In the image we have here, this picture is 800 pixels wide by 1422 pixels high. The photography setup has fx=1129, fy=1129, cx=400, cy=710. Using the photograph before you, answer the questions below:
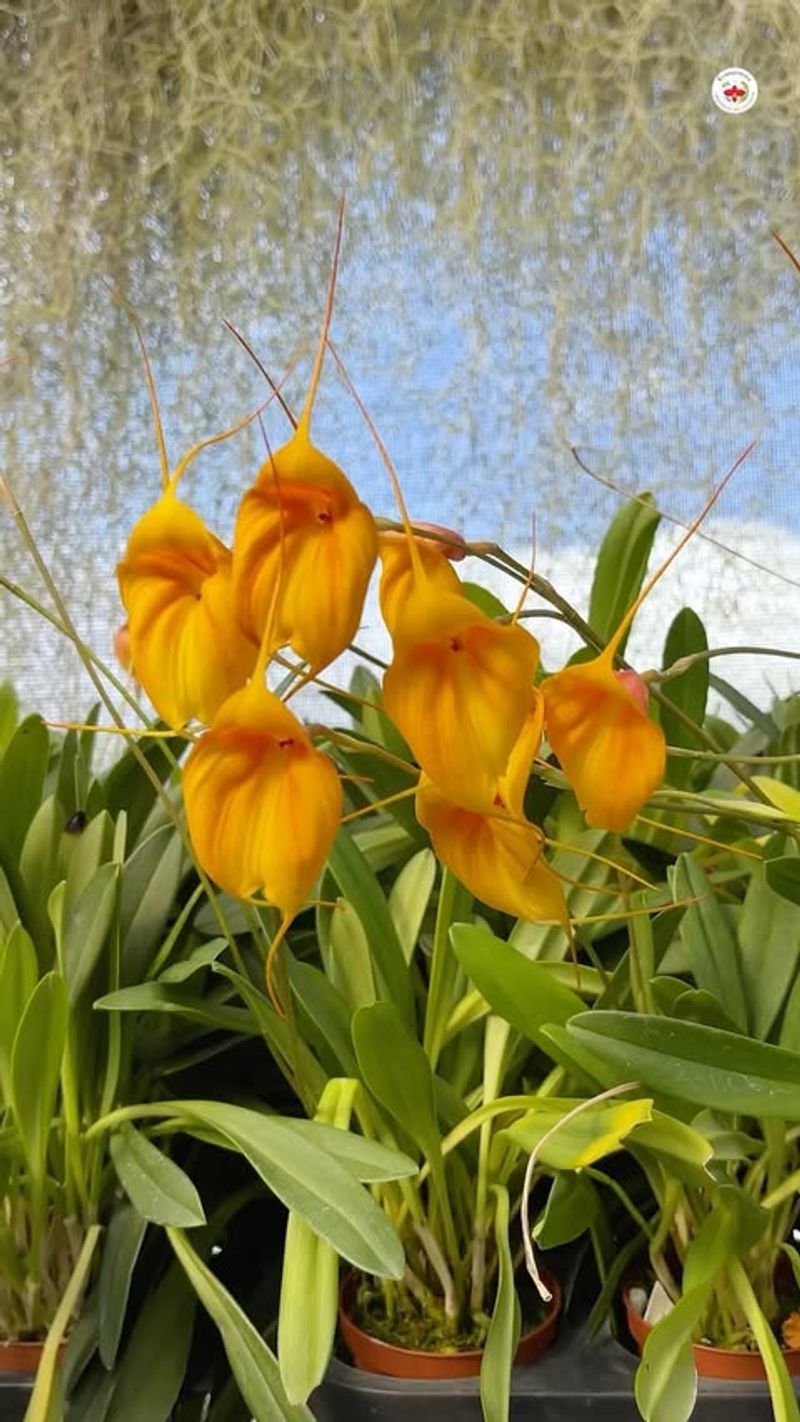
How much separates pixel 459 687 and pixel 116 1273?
36 centimetres

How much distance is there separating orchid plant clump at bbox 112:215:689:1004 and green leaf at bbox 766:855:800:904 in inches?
6.9

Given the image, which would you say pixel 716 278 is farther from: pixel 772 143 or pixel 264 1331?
pixel 264 1331

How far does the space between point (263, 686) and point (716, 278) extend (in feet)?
5.09

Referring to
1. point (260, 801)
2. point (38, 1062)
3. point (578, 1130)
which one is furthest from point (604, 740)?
point (38, 1062)

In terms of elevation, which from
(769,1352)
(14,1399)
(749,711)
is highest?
(749,711)

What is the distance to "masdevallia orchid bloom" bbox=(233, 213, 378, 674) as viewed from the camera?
30 centimetres

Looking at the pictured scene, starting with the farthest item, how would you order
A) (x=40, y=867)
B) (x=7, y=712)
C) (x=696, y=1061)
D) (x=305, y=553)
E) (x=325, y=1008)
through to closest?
(x=7, y=712), (x=40, y=867), (x=325, y=1008), (x=696, y=1061), (x=305, y=553)

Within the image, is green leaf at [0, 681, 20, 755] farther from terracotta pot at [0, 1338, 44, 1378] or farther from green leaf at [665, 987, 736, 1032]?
green leaf at [665, 987, 736, 1032]

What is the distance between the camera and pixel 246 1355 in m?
0.46

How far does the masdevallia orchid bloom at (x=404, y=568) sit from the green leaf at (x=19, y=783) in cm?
38

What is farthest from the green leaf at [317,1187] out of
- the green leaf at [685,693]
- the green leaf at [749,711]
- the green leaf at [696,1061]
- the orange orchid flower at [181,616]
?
the green leaf at [749,711]

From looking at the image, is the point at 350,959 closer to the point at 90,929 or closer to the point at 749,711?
the point at 90,929

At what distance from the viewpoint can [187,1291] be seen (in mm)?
540

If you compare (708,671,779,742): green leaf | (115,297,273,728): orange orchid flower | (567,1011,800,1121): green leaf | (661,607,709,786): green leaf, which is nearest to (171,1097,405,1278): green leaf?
(567,1011,800,1121): green leaf
